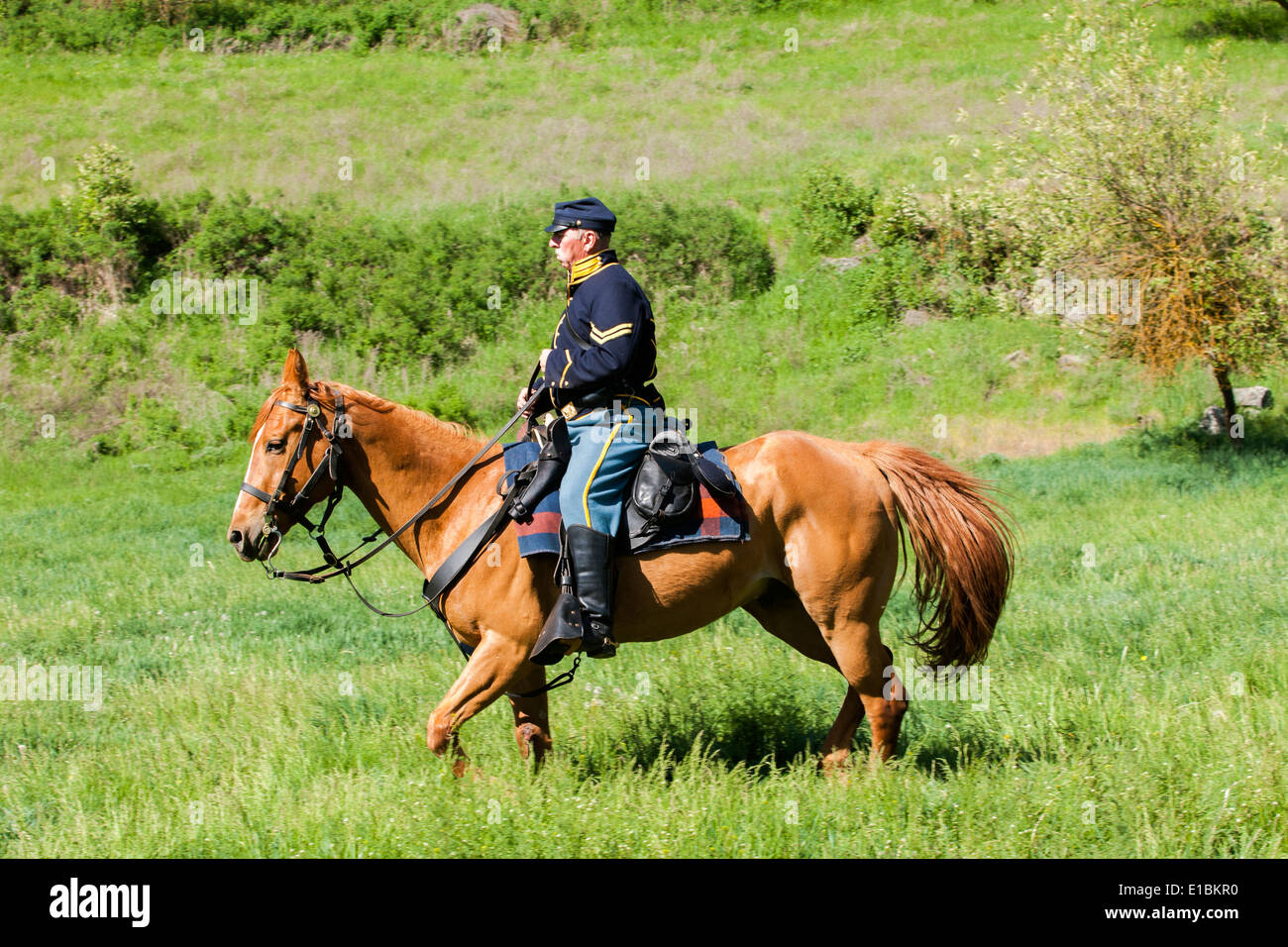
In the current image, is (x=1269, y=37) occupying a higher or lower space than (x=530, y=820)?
higher

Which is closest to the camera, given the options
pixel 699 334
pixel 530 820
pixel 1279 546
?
pixel 530 820

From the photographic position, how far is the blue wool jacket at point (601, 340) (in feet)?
17.2

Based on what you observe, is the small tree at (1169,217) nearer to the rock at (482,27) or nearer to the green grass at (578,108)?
the green grass at (578,108)

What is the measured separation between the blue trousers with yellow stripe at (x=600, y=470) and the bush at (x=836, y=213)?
1824 cm

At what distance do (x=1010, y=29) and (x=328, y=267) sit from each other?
2595cm

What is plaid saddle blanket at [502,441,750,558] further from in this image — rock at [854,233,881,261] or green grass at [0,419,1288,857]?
rock at [854,233,881,261]

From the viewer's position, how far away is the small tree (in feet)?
51.1

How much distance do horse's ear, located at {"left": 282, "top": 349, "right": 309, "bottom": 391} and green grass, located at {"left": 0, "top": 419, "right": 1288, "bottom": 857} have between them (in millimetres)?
1968

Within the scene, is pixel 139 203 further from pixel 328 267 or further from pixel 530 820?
pixel 530 820

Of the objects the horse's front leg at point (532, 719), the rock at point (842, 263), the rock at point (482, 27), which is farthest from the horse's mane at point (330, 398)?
the rock at point (482, 27)

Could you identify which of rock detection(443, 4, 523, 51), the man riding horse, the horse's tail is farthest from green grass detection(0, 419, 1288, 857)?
rock detection(443, 4, 523, 51)

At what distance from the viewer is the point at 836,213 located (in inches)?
898

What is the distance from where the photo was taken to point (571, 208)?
550 cm

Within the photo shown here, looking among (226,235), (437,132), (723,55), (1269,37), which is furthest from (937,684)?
(1269,37)
